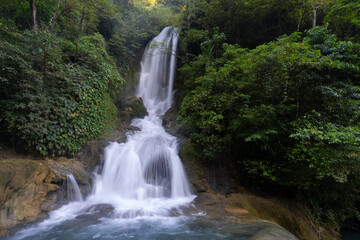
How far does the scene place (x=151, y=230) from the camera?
4.68m

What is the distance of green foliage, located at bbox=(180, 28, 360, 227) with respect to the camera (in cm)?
546

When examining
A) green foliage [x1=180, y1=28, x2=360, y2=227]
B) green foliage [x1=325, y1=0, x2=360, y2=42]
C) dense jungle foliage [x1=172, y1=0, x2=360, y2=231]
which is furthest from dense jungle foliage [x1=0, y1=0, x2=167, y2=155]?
green foliage [x1=325, y1=0, x2=360, y2=42]

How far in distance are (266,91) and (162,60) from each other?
12144 millimetres

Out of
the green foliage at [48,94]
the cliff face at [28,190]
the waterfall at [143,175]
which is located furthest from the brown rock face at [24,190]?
the waterfall at [143,175]

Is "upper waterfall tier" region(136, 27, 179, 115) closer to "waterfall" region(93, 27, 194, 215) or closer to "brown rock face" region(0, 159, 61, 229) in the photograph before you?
"waterfall" region(93, 27, 194, 215)

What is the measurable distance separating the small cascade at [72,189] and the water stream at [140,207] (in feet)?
0.10

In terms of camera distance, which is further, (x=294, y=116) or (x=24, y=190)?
(x=294, y=116)

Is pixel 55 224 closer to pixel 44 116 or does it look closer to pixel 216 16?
A: pixel 44 116

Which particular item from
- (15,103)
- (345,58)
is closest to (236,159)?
(345,58)

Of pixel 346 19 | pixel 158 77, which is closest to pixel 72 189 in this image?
pixel 158 77

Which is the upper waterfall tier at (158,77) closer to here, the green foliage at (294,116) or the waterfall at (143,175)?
the waterfall at (143,175)

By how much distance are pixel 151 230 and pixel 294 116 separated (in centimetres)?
622

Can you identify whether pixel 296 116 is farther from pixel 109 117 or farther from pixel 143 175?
pixel 109 117

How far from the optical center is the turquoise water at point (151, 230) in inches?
161
